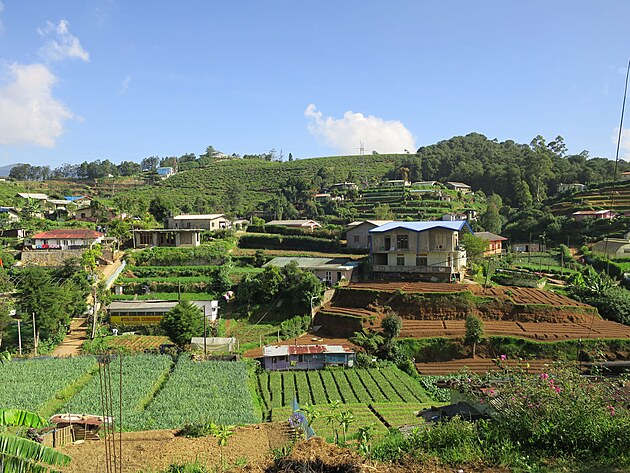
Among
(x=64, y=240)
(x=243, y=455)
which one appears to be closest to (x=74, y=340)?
(x=64, y=240)

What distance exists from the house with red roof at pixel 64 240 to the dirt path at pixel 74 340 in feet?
36.7

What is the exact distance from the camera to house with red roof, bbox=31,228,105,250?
42062 mm

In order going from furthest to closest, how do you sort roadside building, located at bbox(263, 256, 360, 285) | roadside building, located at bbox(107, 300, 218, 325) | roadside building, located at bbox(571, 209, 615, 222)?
roadside building, located at bbox(571, 209, 615, 222) → roadside building, located at bbox(263, 256, 360, 285) → roadside building, located at bbox(107, 300, 218, 325)

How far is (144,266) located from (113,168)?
88391mm

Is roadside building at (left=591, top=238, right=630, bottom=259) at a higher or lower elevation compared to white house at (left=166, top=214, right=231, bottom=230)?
lower

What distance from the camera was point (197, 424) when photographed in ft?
50.7

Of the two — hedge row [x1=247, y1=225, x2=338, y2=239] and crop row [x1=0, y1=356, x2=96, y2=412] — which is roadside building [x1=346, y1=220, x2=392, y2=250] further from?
crop row [x1=0, y1=356, x2=96, y2=412]

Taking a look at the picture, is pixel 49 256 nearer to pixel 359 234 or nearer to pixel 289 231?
pixel 289 231

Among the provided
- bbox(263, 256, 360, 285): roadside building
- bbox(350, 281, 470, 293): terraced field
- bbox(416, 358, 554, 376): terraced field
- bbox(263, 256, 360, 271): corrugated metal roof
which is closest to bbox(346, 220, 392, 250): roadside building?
bbox(263, 256, 360, 271): corrugated metal roof

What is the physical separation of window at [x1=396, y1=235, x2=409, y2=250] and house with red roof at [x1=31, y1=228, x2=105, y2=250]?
2703 centimetres

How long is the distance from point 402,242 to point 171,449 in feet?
85.5

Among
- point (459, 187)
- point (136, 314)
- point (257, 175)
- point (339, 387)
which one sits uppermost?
point (257, 175)

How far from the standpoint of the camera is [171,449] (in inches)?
512

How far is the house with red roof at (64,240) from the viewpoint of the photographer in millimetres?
42062
